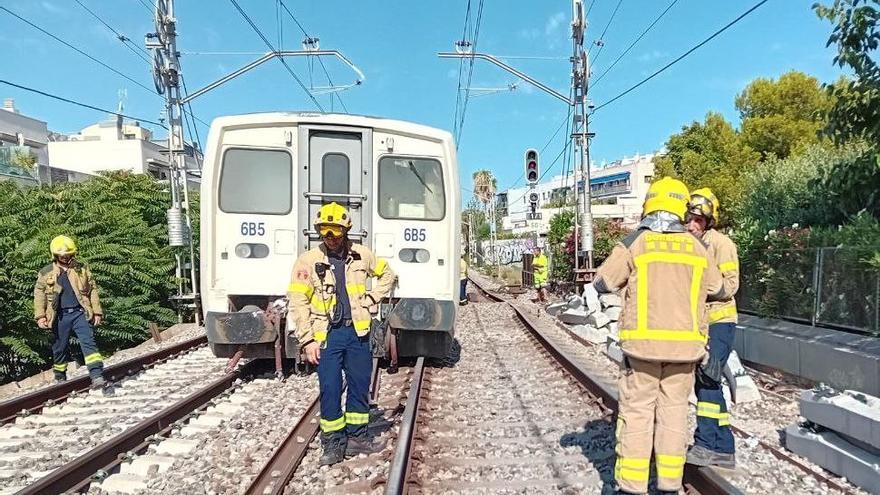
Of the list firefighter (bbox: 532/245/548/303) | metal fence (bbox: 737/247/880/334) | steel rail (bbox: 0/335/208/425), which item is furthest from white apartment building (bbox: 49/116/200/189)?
metal fence (bbox: 737/247/880/334)

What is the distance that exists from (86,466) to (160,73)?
12705 mm

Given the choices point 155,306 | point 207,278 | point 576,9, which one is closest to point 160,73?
point 155,306

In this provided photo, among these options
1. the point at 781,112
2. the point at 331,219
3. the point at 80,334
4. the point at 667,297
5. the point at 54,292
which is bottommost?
the point at 80,334

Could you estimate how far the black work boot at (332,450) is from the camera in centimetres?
481

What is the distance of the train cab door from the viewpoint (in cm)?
778

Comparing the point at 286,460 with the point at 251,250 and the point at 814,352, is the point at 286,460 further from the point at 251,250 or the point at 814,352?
the point at 814,352

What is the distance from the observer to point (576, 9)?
17672 mm

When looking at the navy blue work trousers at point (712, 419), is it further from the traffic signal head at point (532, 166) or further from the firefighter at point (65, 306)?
the traffic signal head at point (532, 166)

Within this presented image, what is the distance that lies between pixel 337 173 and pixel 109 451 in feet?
13.5

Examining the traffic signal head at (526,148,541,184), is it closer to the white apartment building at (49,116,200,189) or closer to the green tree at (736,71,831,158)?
the green tree at (736,71,831,158)

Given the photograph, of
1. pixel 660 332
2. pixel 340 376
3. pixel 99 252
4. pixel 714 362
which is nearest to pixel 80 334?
pixel 340 376

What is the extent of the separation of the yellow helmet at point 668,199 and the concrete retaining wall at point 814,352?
12.9 feet

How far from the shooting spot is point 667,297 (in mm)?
3486

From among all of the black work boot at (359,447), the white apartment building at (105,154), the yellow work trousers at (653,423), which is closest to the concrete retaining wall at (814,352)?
the yellow work trousers at (653,423)
